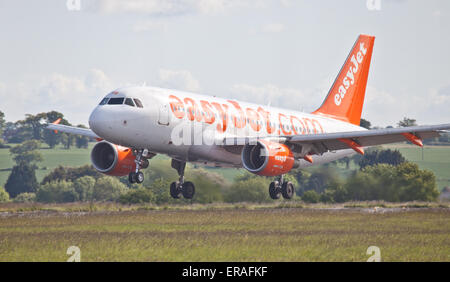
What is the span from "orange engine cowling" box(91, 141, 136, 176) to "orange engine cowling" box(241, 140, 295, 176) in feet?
20.7

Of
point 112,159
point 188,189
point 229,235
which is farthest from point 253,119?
point 229,235

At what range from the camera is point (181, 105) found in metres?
33.5

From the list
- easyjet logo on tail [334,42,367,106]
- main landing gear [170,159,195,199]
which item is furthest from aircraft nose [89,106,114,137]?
easyjet logo on tail [334,42,367,106]

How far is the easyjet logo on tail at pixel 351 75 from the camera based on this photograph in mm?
47188

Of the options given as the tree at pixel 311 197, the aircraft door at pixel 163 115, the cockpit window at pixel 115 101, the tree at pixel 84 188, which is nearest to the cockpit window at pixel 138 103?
the cockpit window at pixel 115 101

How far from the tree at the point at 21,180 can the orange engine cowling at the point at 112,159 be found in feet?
156

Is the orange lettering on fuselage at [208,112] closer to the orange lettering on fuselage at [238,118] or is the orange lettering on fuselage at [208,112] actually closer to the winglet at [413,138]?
the orange lettering on fuselage at [238,118]

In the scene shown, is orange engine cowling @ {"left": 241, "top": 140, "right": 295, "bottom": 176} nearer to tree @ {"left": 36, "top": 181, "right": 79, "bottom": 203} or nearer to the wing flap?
the wing flap

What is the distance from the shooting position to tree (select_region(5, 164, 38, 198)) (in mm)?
83925

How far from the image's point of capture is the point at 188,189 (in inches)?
1593

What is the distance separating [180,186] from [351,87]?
14.4m
